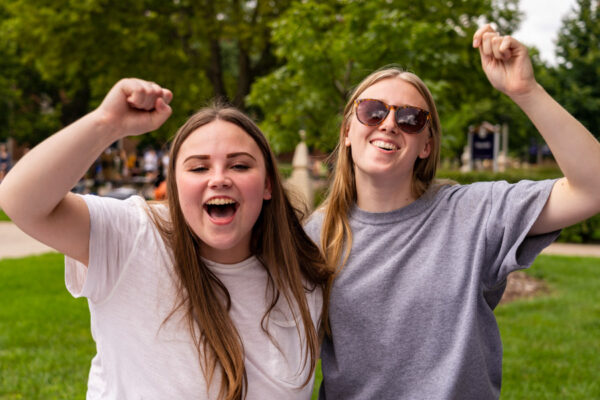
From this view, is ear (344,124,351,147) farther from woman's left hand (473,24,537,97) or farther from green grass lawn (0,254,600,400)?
green grass lawn (0,254,600,400)

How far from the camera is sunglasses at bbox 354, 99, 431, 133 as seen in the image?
2346mm

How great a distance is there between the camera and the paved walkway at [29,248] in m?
10.1

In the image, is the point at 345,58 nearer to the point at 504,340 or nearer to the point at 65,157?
the point at 504,340

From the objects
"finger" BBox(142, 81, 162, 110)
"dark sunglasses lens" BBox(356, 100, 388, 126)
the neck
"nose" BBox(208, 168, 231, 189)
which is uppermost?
"finger" BBox(142, 81, 162, 110)

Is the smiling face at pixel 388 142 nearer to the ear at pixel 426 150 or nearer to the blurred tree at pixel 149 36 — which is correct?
the ear at pixel 426 150

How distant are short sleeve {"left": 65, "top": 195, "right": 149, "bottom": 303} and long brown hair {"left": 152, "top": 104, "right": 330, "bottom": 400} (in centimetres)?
14

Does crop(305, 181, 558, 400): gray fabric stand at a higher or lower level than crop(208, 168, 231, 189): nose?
lower

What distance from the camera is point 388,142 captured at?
233 cm

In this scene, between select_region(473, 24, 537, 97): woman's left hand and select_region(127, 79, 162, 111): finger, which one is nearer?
select_region(127, 79, 162, 111): finger

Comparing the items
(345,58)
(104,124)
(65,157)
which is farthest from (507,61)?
(345,58)

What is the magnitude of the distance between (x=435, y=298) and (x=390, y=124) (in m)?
0.67

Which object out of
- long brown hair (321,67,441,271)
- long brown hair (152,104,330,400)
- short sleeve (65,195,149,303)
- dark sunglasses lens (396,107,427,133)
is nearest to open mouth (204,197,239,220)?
long brown hair (152,104,330,400)

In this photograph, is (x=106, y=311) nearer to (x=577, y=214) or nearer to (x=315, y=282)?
(x=315, y=282)

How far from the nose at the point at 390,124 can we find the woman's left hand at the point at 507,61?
16.9 inches
